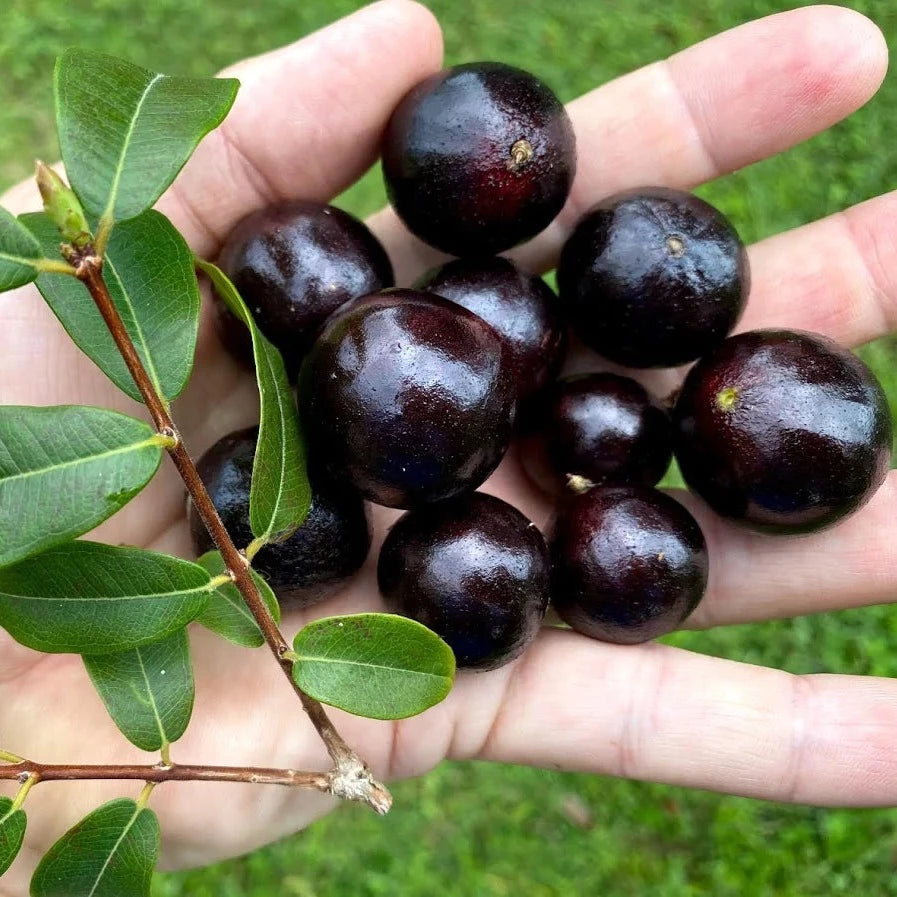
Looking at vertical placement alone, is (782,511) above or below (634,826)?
above

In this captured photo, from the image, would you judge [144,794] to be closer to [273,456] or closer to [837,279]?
[273,456]

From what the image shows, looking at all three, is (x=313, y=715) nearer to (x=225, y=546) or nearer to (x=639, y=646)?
(x=225, y=546)

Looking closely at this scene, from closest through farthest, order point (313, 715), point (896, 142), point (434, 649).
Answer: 1. point (434, 649)
2. point (313, 715)
3. point (896, 142)

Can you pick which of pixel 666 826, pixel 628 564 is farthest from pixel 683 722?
pixel 666 826

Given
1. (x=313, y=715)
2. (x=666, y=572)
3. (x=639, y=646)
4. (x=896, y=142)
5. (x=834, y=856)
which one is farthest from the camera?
(x=896, y=142)

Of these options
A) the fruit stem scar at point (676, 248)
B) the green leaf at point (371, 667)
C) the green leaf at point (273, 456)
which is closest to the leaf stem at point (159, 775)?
the green leaf at point (371, 667)

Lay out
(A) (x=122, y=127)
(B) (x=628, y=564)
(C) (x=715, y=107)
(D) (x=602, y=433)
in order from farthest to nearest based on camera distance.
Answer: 1. (C) (x=715, y=107)
2. (D) (x=602, y=433)
3. (B) (x=628, y=564)
4. (A) (x=122, y=127)

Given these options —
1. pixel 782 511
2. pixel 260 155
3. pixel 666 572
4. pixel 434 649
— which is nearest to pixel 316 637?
pixel 434 649

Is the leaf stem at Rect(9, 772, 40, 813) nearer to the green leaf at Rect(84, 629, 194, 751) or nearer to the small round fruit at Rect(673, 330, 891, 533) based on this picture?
the green leaf at Rect(84, 629, 194, 751)
